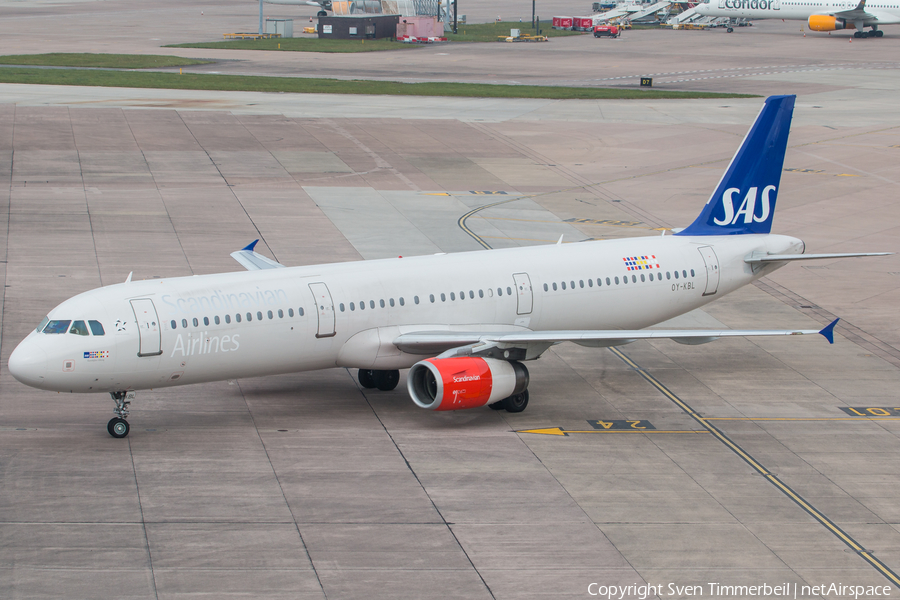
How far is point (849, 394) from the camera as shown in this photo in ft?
107

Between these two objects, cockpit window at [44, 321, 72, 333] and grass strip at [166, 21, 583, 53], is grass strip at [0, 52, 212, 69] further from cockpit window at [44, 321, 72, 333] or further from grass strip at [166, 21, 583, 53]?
cockpit window at [44, 321, 72, 333]

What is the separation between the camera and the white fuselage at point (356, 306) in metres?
26.4

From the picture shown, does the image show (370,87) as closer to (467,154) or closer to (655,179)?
(467,154)

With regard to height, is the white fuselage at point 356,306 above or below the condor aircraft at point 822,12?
below

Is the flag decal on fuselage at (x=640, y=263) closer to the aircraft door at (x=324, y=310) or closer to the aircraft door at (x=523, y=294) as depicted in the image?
the aircraft door at (x=523, y=294)

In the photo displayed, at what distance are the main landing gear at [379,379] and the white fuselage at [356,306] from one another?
130cm

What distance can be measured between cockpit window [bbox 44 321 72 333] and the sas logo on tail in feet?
68.3

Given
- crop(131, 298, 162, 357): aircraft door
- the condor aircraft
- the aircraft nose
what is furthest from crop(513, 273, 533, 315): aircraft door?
the condor aircraft

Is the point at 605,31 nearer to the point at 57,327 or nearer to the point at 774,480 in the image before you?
the point at 774,480

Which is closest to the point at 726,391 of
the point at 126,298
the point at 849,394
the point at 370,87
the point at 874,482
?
the point at 849,394

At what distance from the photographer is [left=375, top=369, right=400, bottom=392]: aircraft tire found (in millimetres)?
31438

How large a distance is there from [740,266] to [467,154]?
3340 cm

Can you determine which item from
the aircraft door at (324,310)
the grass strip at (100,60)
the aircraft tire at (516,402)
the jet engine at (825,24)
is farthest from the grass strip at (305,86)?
the aircraft tire at (516,402)

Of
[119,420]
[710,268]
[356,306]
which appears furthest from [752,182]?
[119,420]
